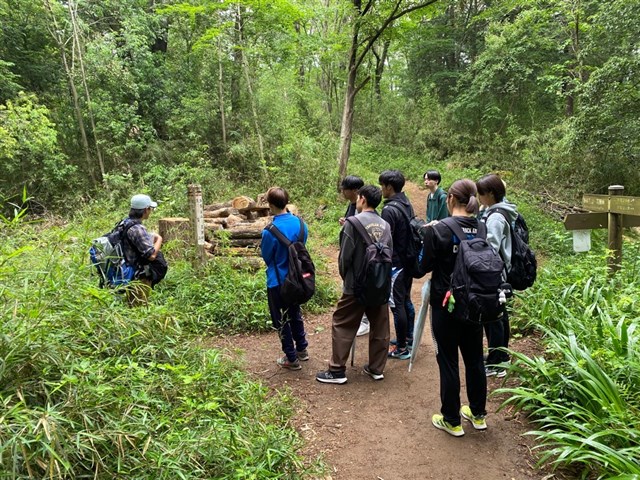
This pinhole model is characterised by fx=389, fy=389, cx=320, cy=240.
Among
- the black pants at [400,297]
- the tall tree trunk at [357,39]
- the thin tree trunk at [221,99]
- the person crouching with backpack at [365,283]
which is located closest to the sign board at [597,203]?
the black pants at [400,297]

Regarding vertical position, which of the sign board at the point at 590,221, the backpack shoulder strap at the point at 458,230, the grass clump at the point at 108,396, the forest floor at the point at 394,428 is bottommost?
the forest floor at the point at 394,428

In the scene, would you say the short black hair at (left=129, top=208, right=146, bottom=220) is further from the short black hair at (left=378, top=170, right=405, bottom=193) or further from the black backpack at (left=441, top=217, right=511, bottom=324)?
the black backpack at (left=441, top=217, right=511, bottom=324)

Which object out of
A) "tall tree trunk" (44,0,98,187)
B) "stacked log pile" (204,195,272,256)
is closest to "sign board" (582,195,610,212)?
"stacked log pile" (204,195,272,256)

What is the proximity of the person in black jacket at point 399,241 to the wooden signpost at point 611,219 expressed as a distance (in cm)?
199

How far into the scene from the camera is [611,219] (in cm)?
471

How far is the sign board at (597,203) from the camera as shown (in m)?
4.74

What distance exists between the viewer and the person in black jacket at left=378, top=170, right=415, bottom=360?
14.3 ft

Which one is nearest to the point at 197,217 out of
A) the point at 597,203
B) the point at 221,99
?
the point at 597,203

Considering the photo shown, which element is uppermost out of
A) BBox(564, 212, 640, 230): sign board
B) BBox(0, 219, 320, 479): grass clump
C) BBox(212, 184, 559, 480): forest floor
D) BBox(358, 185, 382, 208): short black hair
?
BBox(358, 185, 382, 208): short black hair

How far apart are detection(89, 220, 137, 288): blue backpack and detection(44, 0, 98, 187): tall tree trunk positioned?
952cm

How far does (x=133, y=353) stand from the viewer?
309 centimetres

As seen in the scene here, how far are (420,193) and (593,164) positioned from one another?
6.78 meters

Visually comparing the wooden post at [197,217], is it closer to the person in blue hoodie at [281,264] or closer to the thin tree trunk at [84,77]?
the person in blue hoodie at [281,264]

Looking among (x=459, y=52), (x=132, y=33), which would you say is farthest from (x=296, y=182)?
(x=459, y=52)
